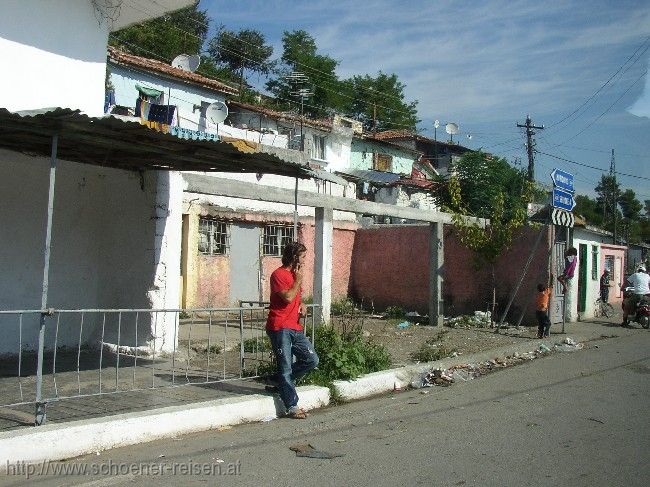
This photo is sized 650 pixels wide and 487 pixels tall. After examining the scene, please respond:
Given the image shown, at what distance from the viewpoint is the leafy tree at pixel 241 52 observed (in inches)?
1660

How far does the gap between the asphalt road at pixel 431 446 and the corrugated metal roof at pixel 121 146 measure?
2968mm

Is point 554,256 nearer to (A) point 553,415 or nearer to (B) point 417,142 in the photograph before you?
(A) point 553,415

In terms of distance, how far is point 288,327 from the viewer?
7.20m

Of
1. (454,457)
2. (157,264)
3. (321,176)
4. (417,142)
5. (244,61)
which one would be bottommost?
(454,457)

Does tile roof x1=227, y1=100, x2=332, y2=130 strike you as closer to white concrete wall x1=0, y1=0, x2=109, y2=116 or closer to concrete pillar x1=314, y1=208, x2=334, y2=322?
concrete pillar x1=314, y1=208, x2=334, y2=322

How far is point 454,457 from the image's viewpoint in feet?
18.8

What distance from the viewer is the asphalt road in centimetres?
519

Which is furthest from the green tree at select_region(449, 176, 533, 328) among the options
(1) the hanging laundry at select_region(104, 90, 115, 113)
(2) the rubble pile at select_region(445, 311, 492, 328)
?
(1) the hanging laundry at select_region(104, 90, 115, 113)

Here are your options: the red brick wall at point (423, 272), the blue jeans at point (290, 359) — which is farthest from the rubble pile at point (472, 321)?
the blue jeans at point (290, 359)

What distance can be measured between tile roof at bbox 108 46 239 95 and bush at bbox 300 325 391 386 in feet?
65.4

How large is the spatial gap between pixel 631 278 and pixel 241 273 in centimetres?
1124

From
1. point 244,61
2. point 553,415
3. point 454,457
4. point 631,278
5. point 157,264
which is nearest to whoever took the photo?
point 454,457

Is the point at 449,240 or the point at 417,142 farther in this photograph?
the point at 417,142

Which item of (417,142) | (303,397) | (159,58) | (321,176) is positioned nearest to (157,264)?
(321,176)
